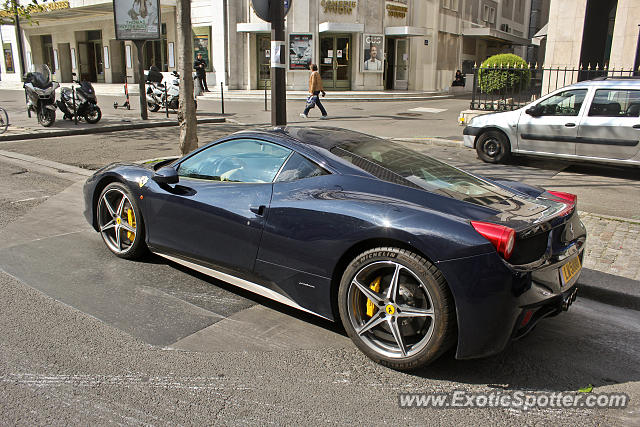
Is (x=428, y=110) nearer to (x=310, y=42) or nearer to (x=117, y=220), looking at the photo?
(x=310, y=42)

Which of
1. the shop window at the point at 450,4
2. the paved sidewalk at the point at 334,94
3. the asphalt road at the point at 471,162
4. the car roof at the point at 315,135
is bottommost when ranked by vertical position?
the asphalt road at the point at 471,162

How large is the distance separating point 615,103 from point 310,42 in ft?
68.4

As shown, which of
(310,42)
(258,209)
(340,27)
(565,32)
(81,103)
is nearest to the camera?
(258,209)

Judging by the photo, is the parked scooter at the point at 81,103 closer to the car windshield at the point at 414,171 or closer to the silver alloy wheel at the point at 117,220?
the silver alloy wheel at the point at 117,220

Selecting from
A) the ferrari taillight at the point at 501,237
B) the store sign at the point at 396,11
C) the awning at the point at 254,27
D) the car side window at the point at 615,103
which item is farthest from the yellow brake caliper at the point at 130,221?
the store sign at the point at 396,11

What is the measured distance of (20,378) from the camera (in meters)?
3.10

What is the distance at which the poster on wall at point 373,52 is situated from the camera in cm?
2900

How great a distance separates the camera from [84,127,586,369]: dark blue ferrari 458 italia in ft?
9.80

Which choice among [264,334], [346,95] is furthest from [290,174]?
[346,95]

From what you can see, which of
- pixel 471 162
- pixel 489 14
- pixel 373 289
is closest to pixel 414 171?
pixel 373 289

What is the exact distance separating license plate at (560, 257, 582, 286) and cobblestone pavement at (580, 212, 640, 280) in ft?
5.18

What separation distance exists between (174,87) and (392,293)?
17680 millimetres

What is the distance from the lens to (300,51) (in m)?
28.2

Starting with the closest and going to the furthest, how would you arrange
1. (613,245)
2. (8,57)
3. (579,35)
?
(613,245) < (579,35) < (8,57)
